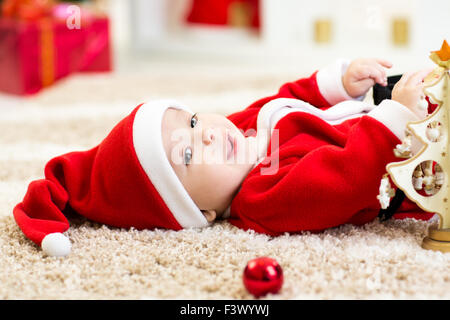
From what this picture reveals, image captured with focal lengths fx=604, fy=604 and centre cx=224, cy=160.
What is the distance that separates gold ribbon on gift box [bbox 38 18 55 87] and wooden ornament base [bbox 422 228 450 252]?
2.10 metres

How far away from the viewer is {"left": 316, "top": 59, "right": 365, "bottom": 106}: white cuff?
3.94 feet

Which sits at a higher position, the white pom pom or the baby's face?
the baby's face

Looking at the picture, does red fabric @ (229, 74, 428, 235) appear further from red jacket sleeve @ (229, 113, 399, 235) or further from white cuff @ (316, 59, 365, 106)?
white cuff @ (316, 59, 365, 106)

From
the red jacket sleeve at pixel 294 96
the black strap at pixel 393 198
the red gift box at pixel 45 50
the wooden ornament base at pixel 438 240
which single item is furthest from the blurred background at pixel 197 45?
the wooden ornament base at pixel 438 240

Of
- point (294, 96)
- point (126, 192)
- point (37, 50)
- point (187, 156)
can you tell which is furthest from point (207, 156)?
point (37, 50)

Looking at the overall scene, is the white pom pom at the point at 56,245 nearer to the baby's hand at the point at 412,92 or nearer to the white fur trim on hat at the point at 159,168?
the white fur trim on hat at the point at 159,168

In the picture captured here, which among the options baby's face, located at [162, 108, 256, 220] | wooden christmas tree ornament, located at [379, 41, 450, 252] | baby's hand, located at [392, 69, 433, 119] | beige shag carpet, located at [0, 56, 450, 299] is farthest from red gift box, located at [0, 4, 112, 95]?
wooden christmas tree ornament, located at [379, 41, 450, 252]

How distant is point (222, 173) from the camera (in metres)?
0.96

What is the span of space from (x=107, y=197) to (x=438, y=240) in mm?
512

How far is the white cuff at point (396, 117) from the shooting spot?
0.87 metres

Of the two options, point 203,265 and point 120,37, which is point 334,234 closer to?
point 203,265
